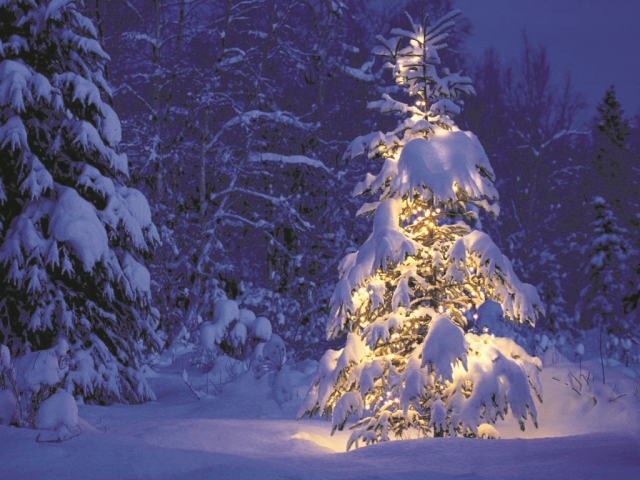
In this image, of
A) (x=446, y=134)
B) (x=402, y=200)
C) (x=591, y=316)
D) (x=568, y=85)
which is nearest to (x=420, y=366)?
(x=402, y=200)

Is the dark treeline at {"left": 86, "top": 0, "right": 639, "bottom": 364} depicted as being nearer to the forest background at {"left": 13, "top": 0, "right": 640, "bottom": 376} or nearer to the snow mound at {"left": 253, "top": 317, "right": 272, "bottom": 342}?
the forest background at {"left": 13, "top": 0, "right": 640, "bottom": 376}

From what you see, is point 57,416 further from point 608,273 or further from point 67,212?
point 608,273

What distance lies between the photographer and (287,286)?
14.4 m

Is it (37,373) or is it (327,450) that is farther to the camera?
(327,450)

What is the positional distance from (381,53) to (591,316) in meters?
24.6

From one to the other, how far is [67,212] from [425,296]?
4622 millimetres

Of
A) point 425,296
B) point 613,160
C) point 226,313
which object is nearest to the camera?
point 425,296

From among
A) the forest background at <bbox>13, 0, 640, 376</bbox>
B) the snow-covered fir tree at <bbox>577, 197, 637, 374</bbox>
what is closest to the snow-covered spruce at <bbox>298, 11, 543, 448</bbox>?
the forest background at <bbox>13, 0, 640, 376</bbox>

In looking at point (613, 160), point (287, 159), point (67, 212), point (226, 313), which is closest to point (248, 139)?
point (287, 159)

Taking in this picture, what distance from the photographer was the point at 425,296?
5.40 m

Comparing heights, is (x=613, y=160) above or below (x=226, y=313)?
above

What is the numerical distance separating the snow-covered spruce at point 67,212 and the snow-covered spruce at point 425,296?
349cm

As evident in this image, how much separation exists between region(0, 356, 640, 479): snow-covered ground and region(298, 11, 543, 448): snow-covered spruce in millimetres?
507

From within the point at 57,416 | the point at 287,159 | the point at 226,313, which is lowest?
the point at 57,416
